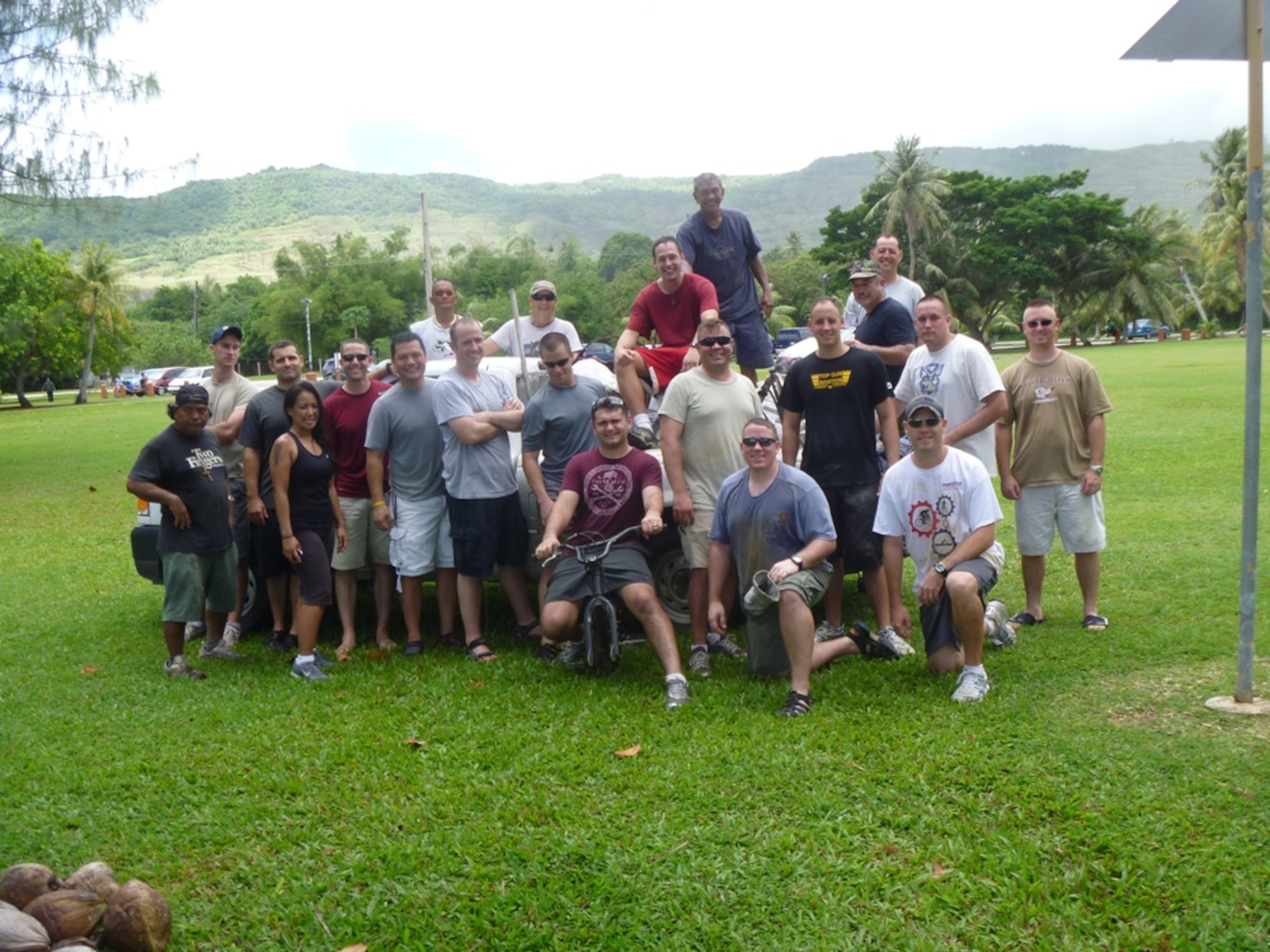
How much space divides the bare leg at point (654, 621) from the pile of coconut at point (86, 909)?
285 cm

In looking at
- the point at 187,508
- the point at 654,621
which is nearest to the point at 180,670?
the point at 187,508

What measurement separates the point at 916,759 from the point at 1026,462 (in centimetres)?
Answer: 280

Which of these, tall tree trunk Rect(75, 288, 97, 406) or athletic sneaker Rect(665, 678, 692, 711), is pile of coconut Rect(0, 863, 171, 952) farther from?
tall tree trunk Rect(75, 288, 97, 406)

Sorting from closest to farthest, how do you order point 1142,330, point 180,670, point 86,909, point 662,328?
point 86,909 < point 180,670 < point 662,328 < point 1142,330

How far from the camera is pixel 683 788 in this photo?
187 inches

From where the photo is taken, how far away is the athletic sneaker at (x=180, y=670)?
683cm

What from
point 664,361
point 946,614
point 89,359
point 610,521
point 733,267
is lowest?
point 946,614

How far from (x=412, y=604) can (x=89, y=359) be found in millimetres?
53179

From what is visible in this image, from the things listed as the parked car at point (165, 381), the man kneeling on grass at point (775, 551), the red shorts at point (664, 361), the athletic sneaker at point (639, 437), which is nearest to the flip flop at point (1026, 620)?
the man kneeling on grass at point (775, 551)

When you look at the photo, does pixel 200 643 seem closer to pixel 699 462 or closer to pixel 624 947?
pixel 699 462

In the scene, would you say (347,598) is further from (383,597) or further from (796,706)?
(796,706)

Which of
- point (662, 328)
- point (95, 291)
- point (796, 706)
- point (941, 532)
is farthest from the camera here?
point (95, 291)

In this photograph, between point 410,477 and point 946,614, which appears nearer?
point 946,614

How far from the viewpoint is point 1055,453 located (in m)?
6.97
